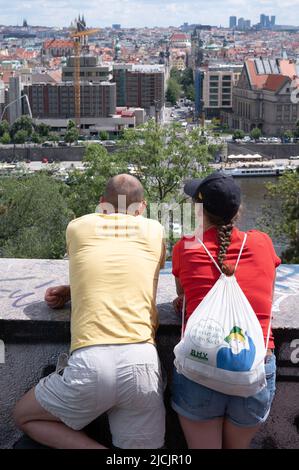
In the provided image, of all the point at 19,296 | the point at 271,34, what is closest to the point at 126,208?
the point at 19,296

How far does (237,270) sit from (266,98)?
43224 mm

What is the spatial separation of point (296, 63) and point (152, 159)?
3587 centimetres

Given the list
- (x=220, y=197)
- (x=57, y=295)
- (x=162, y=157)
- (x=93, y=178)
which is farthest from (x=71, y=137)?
(x=220, y=197)

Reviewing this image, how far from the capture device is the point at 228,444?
1.37m

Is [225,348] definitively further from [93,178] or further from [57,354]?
[93,178]

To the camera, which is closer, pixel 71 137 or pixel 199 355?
pixel 199 355

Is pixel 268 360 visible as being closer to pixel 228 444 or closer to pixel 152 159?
pixel 228 444

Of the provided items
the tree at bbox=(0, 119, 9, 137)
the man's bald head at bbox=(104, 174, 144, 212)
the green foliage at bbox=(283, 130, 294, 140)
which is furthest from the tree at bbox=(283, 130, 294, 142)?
the man's bald head at bbox=(104, 174, 144, 212)

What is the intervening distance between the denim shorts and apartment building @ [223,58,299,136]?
129ft

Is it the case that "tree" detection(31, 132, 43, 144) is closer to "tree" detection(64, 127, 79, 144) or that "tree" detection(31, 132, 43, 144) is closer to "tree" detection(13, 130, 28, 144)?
"tree" detection(13, 130, 28, 144)

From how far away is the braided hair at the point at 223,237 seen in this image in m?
1.40

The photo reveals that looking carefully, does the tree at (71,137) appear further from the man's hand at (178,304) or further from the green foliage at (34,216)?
the man's hand at (178,304)

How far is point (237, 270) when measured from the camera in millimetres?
1421

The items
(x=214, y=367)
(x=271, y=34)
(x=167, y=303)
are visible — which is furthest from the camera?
(x=271, y=34)
